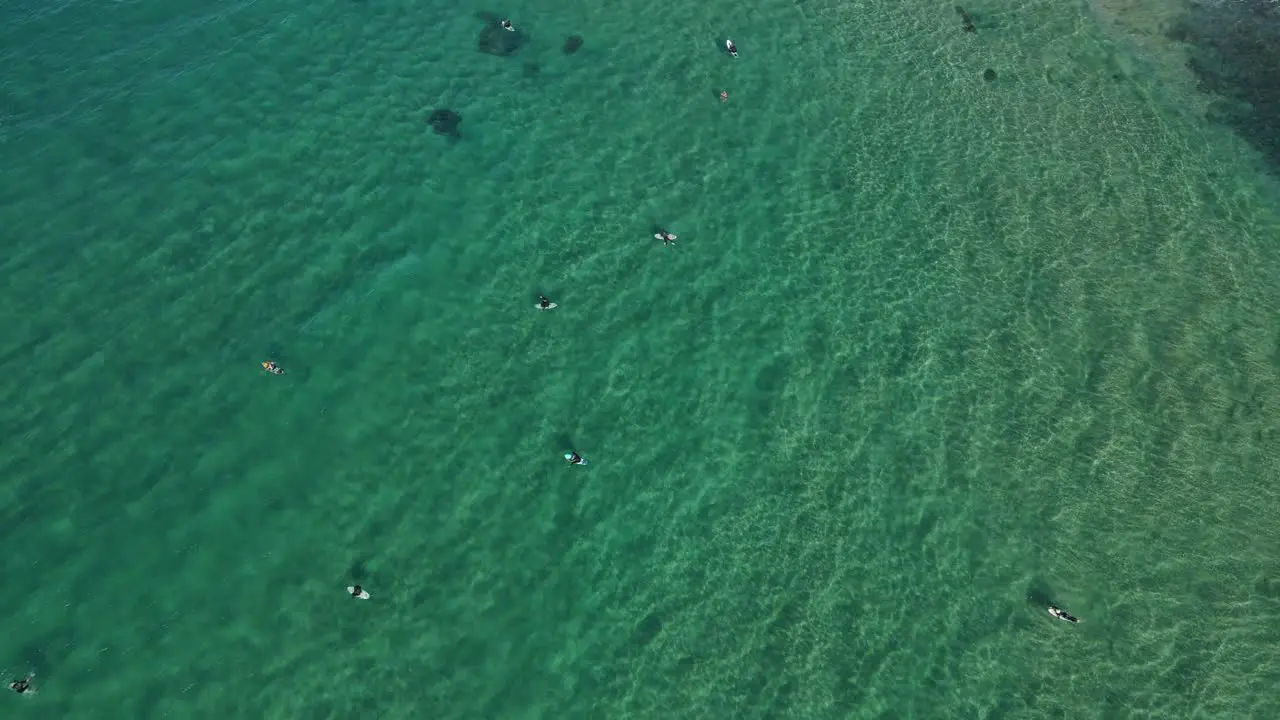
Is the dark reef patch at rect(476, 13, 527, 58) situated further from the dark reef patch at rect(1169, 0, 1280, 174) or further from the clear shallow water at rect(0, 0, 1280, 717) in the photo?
the dark reef patch at rect(1169, 0, 1280, 174)

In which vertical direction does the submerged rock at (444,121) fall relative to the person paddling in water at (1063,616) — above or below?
above

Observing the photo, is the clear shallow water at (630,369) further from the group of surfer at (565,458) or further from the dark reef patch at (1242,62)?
the dark reef patch at (1242,62)

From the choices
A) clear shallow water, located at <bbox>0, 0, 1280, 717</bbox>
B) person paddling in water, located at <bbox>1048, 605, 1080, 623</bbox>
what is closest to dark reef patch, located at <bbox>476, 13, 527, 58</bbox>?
clear shallow water, located at <bbox>0, 0, 1280, 717</bbox>

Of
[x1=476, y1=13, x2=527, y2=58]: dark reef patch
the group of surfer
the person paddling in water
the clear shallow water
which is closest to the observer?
the group of surfer

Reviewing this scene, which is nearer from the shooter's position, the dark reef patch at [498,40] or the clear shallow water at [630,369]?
the clear shallow water at [630,369]

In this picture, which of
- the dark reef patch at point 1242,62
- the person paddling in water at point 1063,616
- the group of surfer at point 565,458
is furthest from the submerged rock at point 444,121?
the dark reef patch at point 1242,62

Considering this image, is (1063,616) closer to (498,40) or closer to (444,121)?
(444,121)

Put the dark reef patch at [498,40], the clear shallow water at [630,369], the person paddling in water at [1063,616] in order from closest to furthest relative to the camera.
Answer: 1. the clear shallow water at [630,369]
2. the person paddling in water at [1063,616]
3. the dark reef patch at [498,40]
